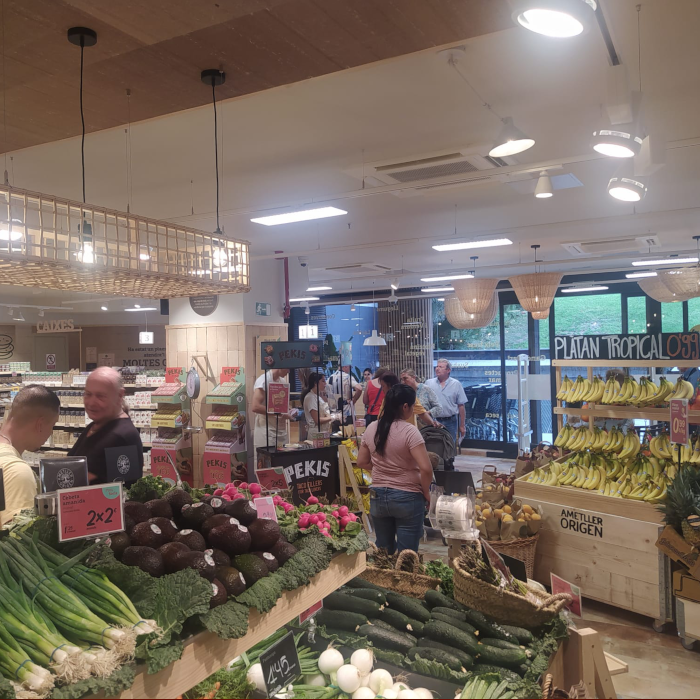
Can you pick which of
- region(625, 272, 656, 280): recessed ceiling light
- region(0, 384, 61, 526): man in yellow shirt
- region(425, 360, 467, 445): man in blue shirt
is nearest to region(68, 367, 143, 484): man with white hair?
region(0, 384, 61, 526): man in yellow shirt

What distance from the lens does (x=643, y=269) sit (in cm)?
1206

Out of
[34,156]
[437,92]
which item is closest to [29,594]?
[437,92]

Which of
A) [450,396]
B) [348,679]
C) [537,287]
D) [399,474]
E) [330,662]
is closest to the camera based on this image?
[348,679]

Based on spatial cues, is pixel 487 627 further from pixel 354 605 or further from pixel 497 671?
pixel 354 605

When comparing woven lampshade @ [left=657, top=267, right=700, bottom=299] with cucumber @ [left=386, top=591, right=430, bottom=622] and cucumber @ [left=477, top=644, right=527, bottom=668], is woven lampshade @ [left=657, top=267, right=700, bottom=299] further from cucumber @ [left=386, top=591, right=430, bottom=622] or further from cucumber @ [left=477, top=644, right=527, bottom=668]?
cucumber @ [left=477, top=644, right=527, bottom=668]

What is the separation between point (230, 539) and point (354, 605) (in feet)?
3.11

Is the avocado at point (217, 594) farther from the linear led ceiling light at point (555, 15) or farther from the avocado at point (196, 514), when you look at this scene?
the linear led ceiling light at point (555, 15)

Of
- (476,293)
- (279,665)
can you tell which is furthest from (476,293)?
(279,665)

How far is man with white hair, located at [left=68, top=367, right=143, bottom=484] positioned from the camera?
388 cm

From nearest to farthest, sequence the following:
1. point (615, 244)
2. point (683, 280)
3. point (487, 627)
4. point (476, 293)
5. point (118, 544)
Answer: point (118, 544)
point (487, 627)
point (683, 280)
point (476, 293)
point (615, 244)

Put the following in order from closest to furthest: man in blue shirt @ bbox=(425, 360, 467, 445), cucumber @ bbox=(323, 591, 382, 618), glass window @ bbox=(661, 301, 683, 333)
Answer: cucumber @ bbox=(323, 591, 382, 618), man in blue shirt @ bbox=(425, 360, 467, 445), glass window @ bbox=(661, 301, 683, 333)

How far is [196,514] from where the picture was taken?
2.35m

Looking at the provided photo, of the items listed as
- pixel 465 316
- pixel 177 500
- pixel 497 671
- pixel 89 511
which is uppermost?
pixel 465 316

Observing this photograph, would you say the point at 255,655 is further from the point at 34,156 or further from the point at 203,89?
the point at 34,156
